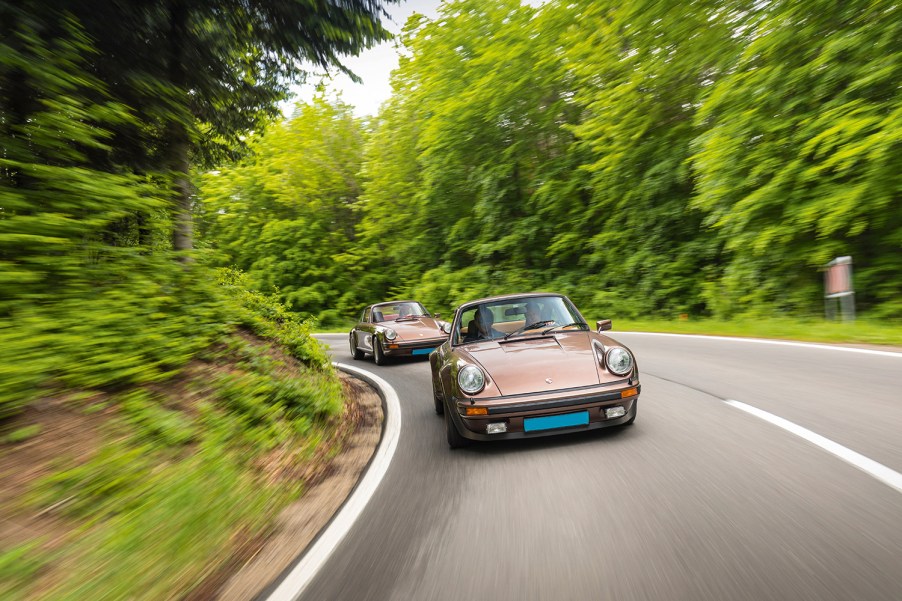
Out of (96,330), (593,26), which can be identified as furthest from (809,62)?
(96,330)

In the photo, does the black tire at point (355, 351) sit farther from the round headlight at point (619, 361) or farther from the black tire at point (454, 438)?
the round headlight at point (619, 361)

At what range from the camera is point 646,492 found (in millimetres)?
3420

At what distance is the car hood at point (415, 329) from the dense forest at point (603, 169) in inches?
170

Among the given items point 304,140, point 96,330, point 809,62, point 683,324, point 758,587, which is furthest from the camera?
point 304,140

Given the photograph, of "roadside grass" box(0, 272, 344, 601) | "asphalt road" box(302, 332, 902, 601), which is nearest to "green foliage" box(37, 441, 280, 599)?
"roadside grass" box(0, 272, 344, 601)

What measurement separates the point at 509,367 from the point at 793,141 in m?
9.44

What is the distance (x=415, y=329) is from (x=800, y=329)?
7.42 meters

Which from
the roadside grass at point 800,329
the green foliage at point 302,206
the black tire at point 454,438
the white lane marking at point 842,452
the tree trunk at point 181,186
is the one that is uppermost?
the green foliage at point 302,206

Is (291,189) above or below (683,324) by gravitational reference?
above

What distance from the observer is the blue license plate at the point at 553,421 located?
4.45 metres

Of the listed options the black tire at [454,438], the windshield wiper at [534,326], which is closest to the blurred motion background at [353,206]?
the black tire at [454,438]

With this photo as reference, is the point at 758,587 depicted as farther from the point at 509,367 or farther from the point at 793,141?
the point at 793,141

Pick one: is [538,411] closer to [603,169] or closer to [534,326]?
[534,326]

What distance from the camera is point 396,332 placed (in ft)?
39.7
